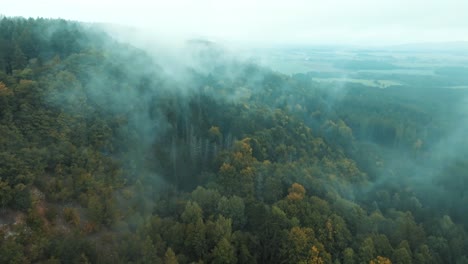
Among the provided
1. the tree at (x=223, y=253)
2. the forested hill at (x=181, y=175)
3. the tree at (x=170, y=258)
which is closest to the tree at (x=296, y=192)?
the forested hill at (x=181, y=175)

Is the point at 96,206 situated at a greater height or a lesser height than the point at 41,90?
lesser

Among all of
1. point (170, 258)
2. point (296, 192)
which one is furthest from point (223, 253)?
point (296, 192)

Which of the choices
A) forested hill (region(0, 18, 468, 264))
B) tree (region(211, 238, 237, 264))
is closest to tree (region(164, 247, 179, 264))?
forested hill (region(0, 18, 468, 264))

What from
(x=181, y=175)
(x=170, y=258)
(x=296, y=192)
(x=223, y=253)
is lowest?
(x=223, y=253)

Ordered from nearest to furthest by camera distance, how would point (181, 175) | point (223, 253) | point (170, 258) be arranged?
1. point (170, 258)
2. point (223, 253)
3. point (181, 175)

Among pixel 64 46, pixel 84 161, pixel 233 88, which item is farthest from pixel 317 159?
pixel 64 46

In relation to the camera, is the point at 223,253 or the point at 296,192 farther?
the point at 296,192

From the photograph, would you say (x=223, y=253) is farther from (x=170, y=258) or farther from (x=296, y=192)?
(x=296, y=192)

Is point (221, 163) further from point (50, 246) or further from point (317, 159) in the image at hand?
point (50, 246)

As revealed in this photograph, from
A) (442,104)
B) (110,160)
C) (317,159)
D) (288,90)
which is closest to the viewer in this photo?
(110,160)
